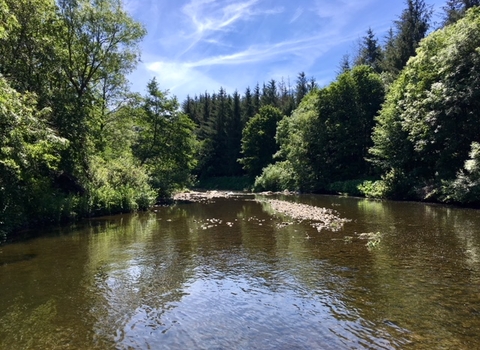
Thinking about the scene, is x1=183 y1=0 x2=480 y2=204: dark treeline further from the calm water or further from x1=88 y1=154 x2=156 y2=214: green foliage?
x1=88 y1=154 x2=156 y2=214: green foliage

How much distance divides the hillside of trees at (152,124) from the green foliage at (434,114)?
10 cm

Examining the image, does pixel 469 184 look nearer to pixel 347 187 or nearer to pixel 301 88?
pixel 347 187

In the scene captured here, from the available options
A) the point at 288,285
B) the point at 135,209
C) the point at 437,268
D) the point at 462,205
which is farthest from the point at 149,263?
the point at 462,205

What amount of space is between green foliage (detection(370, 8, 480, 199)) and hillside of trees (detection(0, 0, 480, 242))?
96 mm

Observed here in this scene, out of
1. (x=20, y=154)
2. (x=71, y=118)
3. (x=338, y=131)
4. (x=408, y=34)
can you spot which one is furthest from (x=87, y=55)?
(x=408, y=34)

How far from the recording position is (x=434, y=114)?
26578 millimetres

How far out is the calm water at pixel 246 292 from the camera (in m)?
5.99

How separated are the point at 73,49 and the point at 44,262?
2216 cm

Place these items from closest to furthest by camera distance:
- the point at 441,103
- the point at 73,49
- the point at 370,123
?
1. the point at 441,103
2. the point at 73,49
3. the point at 370,123

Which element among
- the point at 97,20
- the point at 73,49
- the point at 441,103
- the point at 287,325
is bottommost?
the point at 287,325

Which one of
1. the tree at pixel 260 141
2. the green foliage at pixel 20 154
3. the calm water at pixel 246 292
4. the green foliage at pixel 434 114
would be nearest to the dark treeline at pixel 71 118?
the green foliage at pixel 20 154

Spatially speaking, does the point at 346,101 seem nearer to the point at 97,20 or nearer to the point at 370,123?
the point at 370,123

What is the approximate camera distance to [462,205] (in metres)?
24.0

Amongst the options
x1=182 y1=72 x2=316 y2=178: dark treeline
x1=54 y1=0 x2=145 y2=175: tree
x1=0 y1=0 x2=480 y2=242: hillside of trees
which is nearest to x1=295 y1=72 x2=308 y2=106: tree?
x1=182 y1=72 x2=316 y2=178: dark treeline
